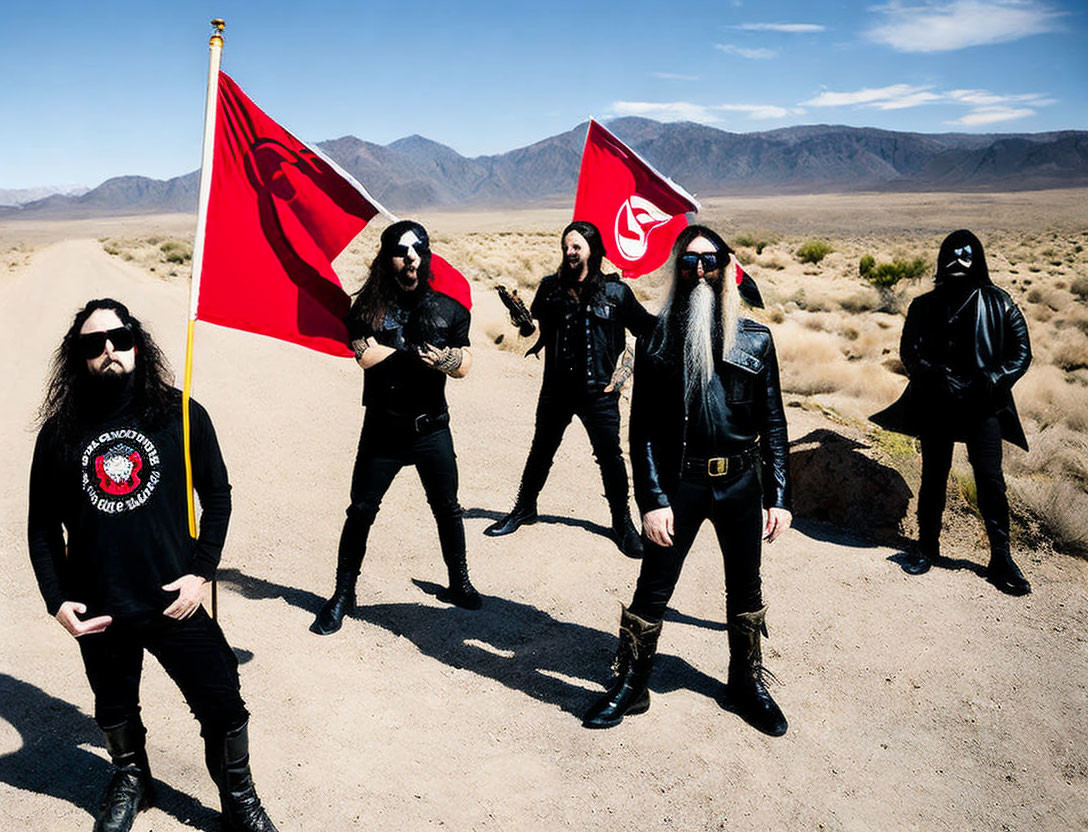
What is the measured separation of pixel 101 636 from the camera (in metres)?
3.03

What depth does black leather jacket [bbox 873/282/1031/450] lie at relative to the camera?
559 cm

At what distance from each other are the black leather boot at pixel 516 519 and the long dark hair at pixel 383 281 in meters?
2.43

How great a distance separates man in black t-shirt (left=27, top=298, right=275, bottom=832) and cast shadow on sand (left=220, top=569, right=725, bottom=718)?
1697 mm

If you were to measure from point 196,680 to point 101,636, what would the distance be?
1.19 ft

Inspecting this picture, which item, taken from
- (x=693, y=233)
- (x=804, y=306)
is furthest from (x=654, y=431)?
(x=804, y=306)

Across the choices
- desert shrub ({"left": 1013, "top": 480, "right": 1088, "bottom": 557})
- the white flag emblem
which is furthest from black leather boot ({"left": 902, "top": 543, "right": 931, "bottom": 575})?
the white flag emblem

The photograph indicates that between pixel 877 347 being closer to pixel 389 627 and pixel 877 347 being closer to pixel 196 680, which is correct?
pixel 389 627

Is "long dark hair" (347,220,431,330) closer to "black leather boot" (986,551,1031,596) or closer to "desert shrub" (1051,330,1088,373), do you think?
"black leather boot" (986,551,1031,596)

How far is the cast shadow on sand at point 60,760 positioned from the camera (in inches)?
138

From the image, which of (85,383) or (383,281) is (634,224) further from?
(85,383)

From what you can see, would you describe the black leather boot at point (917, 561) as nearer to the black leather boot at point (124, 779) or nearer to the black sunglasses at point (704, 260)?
the black sunglasses at point (704, 260)

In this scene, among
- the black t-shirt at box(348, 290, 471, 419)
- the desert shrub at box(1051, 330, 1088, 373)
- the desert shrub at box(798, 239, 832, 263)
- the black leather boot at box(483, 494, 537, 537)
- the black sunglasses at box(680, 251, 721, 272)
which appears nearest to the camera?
the black sunglasses at box(680, 251, 721, 272)

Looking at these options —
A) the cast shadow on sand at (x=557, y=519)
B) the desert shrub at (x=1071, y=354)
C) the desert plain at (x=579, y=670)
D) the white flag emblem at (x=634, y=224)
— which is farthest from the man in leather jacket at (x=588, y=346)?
the desert shrub at (x=1071, y=354)

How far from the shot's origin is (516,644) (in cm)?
496
